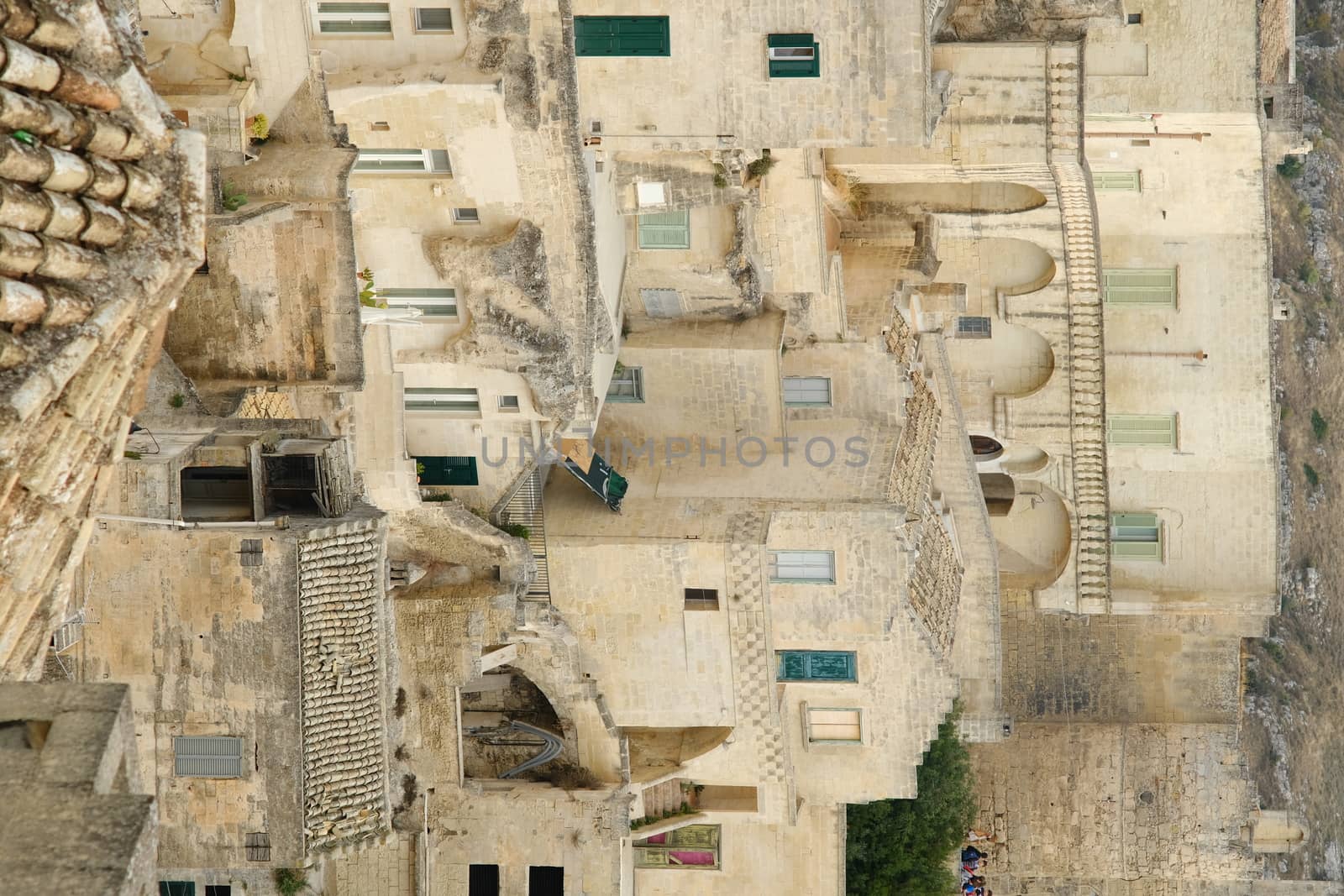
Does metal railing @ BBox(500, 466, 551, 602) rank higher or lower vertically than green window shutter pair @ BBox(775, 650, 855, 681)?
higher

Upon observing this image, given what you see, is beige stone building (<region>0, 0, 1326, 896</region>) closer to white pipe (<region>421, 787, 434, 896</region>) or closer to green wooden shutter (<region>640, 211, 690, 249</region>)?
green wooden shutter (<region>640, 211, 690, 249</region>)

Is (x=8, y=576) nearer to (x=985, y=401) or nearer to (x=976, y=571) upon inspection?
(x=976, y=571)

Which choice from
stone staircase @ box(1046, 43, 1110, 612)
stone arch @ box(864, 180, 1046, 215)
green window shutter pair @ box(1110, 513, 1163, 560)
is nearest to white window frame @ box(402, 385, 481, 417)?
stone arch @ box(864, 180, 1046, 215)

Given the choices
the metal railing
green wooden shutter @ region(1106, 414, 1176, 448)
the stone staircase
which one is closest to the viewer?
the metal railing

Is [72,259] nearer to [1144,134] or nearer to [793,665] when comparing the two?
[793,665]

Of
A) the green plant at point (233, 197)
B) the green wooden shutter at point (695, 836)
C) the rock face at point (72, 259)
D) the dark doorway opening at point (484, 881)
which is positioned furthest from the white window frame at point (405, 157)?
the green wooden shutter at point (695, 836)

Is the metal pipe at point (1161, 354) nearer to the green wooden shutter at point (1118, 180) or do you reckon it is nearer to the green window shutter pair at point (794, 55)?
the green wooden shutter at point (1118, 180)

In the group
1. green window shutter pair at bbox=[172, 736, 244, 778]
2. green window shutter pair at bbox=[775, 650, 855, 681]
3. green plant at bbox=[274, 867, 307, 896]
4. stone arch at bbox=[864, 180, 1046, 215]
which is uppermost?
stone arch at bbox=[864, 180, 1046, 215]
